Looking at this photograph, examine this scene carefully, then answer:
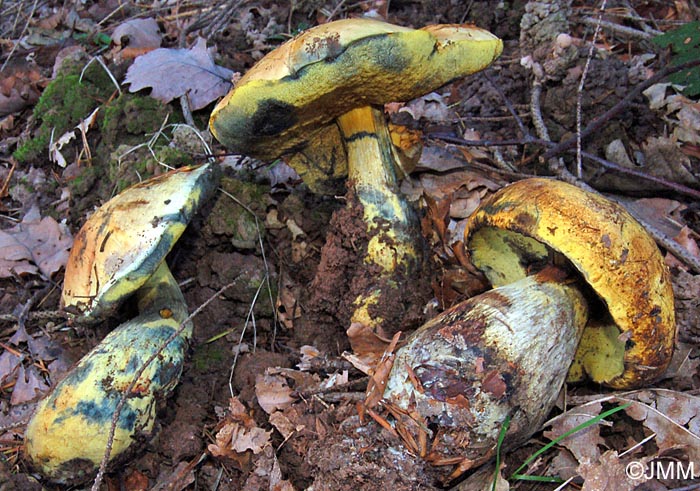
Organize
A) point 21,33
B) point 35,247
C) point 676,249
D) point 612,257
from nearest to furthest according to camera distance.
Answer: point 612,257, point 676,249, point 35,247, point 21,33

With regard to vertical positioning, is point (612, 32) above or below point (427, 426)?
above

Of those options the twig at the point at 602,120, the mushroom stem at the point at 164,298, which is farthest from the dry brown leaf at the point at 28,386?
the twig at the point at 602,120

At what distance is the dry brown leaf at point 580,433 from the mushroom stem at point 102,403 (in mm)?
1390

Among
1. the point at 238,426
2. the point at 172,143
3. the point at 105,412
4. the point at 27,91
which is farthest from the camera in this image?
the point at 27,91

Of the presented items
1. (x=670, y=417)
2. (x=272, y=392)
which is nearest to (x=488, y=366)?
(x=670, y=417)

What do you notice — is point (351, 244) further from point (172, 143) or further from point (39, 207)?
point (39, 207)

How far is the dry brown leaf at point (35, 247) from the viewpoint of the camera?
294 centimetres

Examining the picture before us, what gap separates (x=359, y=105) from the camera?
7.67ft

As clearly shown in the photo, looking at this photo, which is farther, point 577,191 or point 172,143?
point 172,143

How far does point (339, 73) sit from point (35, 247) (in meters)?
2.04

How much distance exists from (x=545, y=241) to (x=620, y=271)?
0.23 meters

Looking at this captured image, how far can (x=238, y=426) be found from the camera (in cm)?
219

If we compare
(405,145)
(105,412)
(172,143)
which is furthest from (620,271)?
(172,143)

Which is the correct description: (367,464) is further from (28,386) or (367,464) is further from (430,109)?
(430,109)
